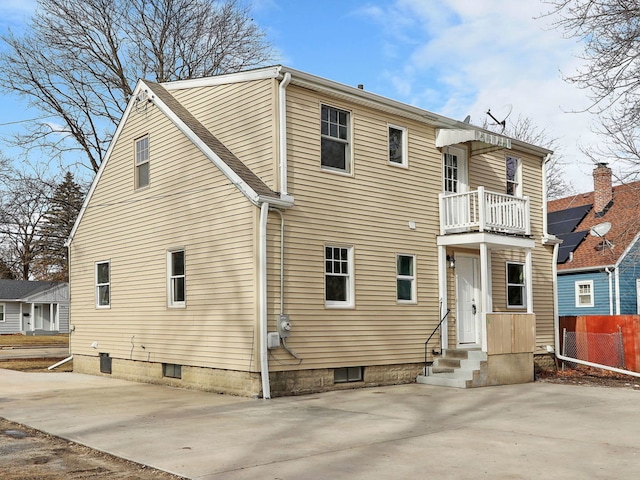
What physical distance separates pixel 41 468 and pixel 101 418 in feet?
10.4

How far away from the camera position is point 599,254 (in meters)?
26.5

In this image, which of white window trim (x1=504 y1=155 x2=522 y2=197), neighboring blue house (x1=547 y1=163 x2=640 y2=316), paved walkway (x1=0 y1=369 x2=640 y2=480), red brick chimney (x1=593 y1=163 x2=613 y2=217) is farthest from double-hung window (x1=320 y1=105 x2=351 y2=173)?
red brick chimney (x1=593 y1=163 x2=613 y2=217)

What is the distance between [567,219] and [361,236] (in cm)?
1866

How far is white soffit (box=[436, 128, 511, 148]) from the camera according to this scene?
1569cm

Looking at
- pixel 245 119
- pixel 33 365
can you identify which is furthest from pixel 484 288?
pixel 33 365

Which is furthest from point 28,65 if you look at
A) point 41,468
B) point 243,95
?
point 41,468

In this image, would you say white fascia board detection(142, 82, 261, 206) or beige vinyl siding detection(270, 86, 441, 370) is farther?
beige vinyl siding detection(270, 86, 441, 370)

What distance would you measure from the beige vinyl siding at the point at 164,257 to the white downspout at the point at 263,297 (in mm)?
172

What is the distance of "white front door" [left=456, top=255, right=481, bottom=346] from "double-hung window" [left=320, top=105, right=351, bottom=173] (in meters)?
4.12

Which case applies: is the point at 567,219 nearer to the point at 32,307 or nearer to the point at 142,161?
the point at 142,161

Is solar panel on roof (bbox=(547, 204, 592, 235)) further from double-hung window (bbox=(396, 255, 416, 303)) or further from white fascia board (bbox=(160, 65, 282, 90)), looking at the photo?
white fascia board (bbox=(160, 65, 282, 90))

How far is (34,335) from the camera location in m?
47.8

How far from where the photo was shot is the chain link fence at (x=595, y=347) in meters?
18.0

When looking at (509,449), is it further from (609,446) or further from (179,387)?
(179,387)
